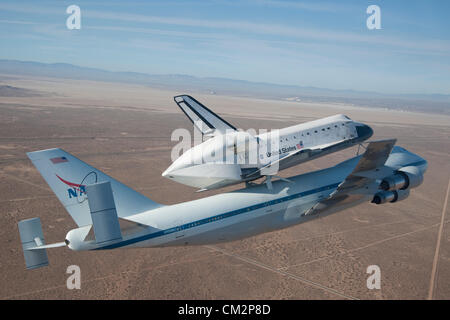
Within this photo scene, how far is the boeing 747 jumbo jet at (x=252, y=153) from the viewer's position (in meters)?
23.8

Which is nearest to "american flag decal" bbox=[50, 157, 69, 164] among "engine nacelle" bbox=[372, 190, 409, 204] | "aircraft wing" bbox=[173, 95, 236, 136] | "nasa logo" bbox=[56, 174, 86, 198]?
"nasa logo" bbox=[56, 174, 86, 198]

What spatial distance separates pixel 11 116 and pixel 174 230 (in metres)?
131

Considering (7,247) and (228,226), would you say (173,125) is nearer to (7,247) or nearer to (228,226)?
(7,247)

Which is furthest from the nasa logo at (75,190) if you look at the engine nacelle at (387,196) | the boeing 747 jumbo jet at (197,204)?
the engine nacelle at (387,196)

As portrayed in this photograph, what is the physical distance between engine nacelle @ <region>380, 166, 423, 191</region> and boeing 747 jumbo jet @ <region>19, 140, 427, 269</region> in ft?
0.22

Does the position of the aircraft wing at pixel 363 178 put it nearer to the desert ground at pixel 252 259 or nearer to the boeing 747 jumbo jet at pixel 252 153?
the boeing 747 jumbo jet at pixel 252 153

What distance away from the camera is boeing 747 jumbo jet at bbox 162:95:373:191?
77.9 ft

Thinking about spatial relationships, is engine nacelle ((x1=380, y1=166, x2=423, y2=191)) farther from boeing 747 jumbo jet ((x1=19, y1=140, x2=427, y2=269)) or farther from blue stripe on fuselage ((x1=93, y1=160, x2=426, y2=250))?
blue stripe on fuselage ((x1=93, y1=160, x2=426, y2=250))

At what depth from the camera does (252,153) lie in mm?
24953

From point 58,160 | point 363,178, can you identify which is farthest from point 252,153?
point 58,160

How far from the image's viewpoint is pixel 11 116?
4902 inches

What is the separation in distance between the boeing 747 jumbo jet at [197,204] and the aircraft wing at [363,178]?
73 millimetres
